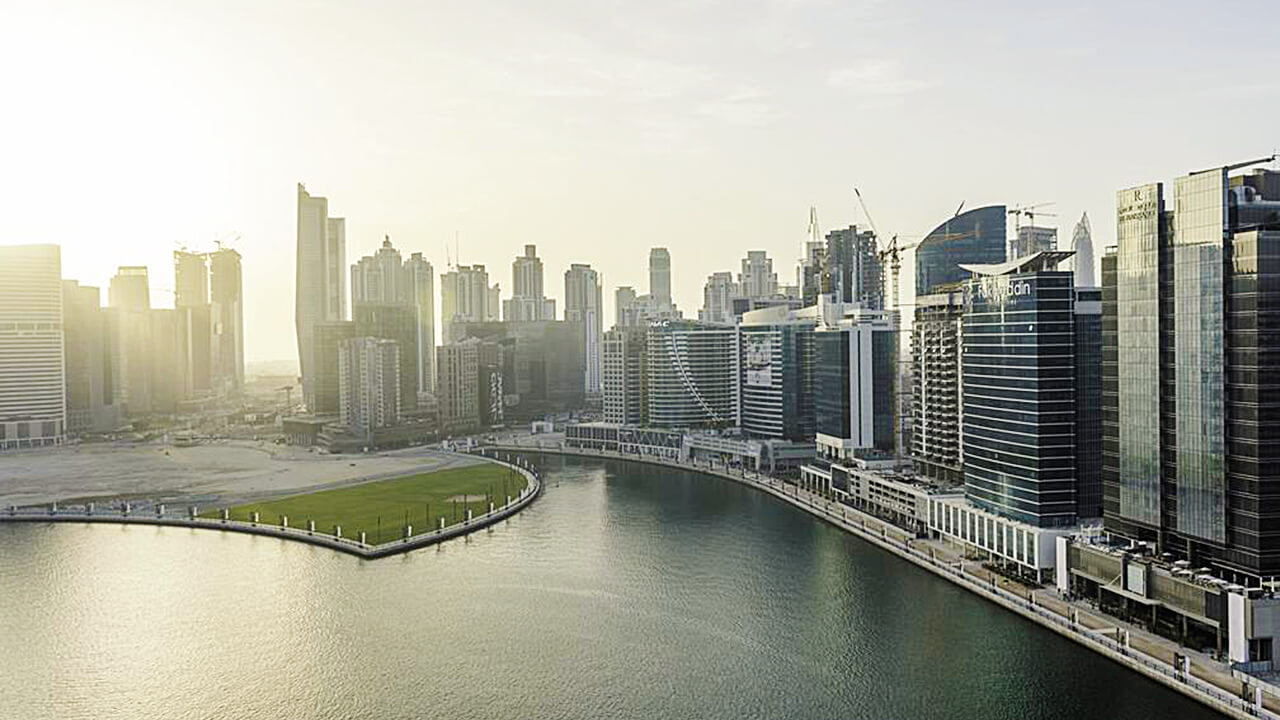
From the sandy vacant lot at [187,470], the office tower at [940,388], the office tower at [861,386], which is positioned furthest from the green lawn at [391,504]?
the office tower at [940,388]

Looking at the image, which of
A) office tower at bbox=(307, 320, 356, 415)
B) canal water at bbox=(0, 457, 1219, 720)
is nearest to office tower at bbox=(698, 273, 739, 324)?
office tower at bbox=(307, 320, 356, 415)

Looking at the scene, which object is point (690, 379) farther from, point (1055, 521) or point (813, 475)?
point (1055, 521)

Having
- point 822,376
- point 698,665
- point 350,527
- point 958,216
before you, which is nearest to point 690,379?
point 822,376

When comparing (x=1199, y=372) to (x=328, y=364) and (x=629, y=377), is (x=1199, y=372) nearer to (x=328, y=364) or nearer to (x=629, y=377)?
(x=629, y=377)

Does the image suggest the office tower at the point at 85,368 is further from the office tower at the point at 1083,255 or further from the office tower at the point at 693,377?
the office tower at the point at 1083,255

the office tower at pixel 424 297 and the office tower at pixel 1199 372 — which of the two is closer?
the office tower at pixel 1199 372

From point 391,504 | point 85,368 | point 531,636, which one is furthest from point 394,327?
point 531,636
